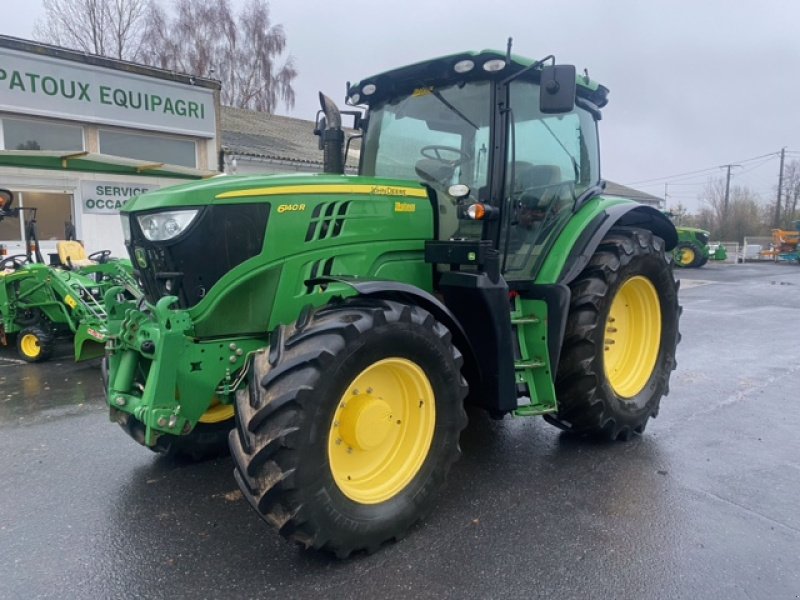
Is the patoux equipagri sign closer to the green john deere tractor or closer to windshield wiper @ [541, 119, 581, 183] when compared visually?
the green john deere tractor

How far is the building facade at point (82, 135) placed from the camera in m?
11.5

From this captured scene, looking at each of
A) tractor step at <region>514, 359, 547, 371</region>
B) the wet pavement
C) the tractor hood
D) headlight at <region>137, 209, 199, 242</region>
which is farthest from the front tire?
tractor step at <region>514, 359, 547, 371</region>

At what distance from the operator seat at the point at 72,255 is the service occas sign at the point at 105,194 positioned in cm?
373

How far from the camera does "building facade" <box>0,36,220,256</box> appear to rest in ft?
37.7

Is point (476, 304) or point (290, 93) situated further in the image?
point (290, 93)

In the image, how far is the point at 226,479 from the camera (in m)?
3.64

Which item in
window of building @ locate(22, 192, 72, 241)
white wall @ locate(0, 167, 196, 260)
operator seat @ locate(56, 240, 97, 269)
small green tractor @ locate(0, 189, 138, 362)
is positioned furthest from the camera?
window of building @ locate(22, 192, 72, 241)

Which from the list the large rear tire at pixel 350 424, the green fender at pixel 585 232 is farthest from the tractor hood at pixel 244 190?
the green fender at pixel 585 232

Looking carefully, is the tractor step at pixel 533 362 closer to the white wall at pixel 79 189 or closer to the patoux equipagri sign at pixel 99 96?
the white wall at pixel 79 189

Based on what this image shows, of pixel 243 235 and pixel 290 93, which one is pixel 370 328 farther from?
pixel 290 93

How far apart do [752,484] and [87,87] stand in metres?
13.4

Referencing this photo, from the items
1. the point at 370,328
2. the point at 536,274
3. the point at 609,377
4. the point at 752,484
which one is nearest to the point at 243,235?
the point at 370,328

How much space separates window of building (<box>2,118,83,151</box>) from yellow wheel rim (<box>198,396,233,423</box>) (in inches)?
436

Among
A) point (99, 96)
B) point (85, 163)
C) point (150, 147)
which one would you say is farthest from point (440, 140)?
point (150, 147)
